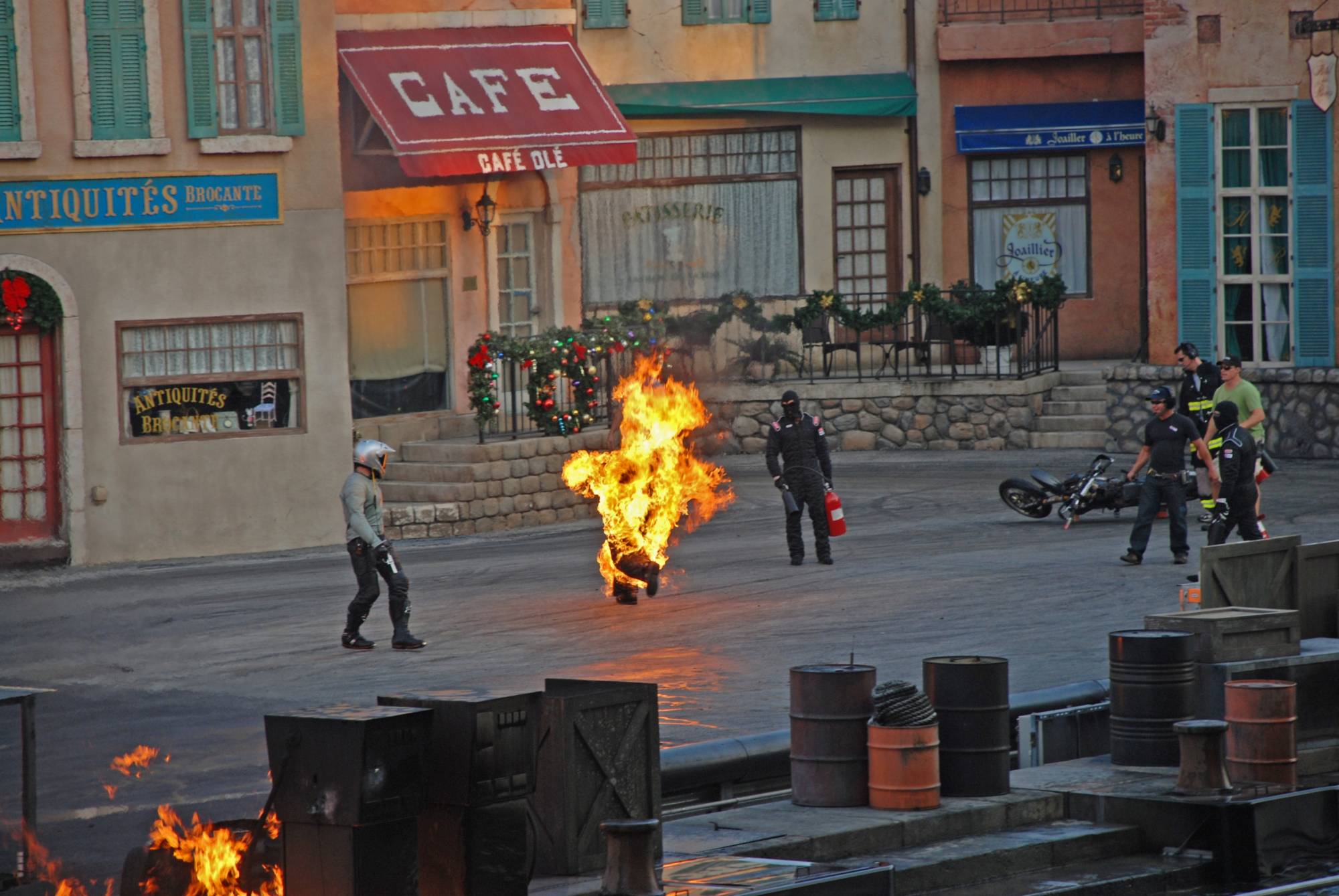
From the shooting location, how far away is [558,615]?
59.6ft

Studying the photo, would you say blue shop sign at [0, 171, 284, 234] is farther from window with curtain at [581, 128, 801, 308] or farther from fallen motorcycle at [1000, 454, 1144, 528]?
fallen motorcycle at [1000, 454, 1144, 528]

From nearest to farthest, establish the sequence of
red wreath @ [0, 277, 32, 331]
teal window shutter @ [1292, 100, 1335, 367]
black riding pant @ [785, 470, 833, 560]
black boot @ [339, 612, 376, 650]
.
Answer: black boot @ [339, 612, 376, 650] → black riding pant @ [785, 470, 833, 560] → red wreath @ [0, 277, 32, 331] → teal window shutter @ [1292, 100, 1335, 367]

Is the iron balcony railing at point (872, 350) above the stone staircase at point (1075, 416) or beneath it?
above

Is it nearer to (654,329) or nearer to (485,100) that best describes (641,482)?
(654,329)

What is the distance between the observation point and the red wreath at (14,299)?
21.7 m

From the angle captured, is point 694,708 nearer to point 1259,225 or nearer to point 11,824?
point 11,824

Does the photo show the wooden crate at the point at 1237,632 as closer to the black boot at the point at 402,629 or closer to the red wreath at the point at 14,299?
the black boot at the point at 402,629

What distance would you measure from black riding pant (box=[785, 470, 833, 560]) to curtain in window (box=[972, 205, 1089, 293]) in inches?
485

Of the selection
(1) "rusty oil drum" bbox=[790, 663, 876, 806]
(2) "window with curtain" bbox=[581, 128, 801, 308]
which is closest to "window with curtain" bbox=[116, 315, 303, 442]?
(2) "window with curtain" bbox=[581, 128, 801, 308]

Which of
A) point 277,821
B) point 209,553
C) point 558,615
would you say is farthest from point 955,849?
point 209,553

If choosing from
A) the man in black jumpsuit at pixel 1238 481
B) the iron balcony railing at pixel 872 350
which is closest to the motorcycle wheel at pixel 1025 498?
the man in black jumpsuit at pixel 1238 481

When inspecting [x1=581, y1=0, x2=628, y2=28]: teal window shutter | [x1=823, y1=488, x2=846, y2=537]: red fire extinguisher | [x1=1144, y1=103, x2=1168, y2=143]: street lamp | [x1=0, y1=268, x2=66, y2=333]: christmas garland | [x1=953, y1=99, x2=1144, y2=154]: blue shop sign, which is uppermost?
[x1=581, y1=0, x2=628, y2=28]: teal window shutter

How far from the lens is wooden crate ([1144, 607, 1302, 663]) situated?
42.2 feet

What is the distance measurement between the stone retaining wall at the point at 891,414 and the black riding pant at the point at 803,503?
8045mm
